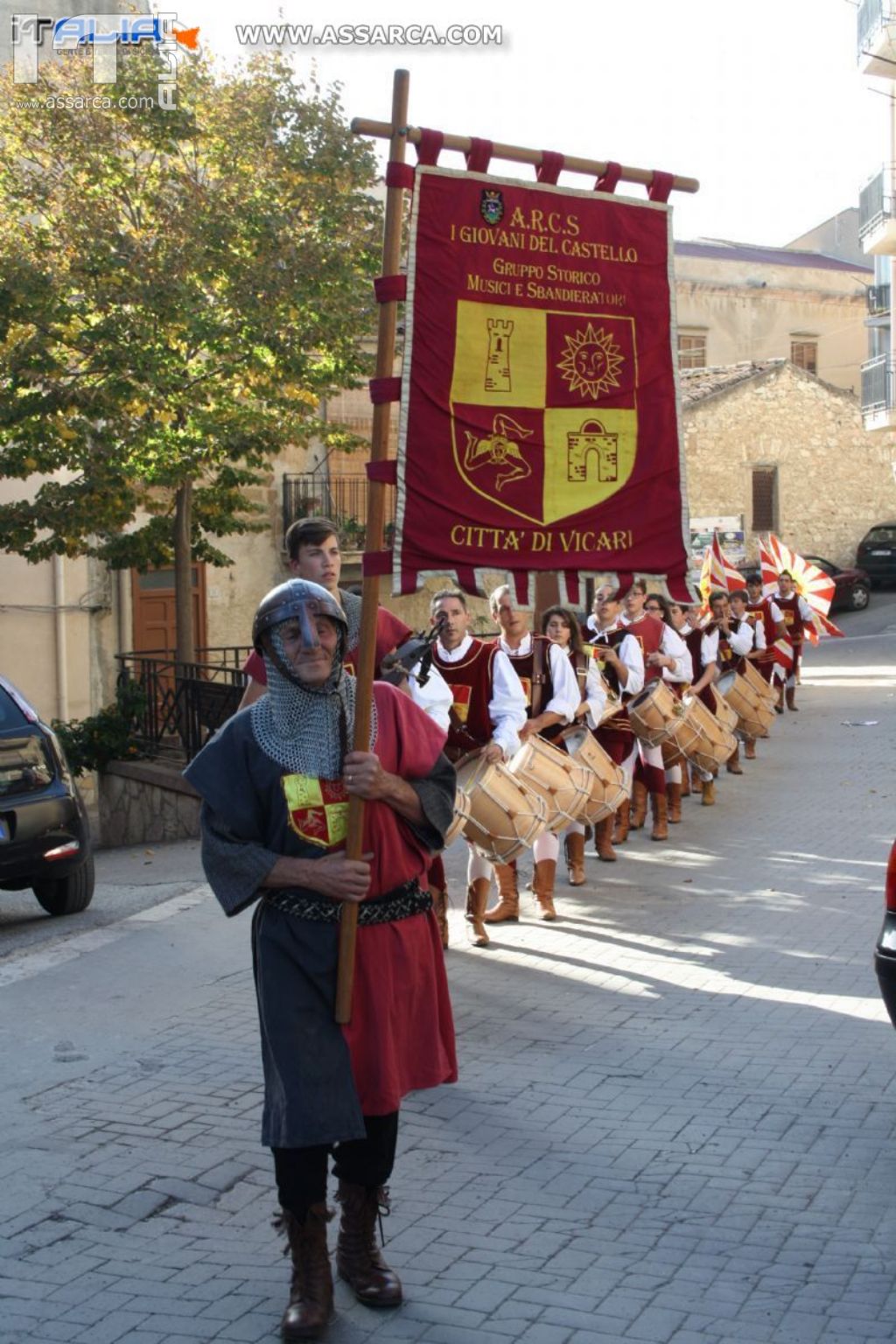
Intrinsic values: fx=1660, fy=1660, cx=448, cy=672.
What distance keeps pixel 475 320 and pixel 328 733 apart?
1.55 m

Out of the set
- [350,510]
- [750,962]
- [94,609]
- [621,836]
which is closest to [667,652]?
[621,836]

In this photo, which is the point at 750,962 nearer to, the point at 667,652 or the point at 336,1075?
the point at 336,1075

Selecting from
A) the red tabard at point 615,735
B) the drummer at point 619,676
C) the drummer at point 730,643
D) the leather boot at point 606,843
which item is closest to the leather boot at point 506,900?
the leather boot at point 606,843

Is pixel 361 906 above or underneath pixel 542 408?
underneath

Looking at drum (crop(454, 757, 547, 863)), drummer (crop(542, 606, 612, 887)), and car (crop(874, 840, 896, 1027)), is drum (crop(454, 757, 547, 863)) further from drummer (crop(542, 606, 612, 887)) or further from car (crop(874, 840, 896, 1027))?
car (crop(874, 840, 896, 1027))

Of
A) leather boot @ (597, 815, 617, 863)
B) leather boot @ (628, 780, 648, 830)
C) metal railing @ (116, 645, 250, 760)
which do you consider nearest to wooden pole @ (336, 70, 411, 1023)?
leather boot @ (597, 815, 617, 863)

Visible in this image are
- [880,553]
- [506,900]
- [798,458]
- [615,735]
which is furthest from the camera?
[798,458]

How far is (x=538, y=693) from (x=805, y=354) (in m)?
44.5

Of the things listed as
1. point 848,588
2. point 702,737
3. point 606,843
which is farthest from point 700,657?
point 848,588

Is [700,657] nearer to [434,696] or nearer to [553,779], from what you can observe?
[553,779]

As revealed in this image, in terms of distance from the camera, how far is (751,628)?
698 inches

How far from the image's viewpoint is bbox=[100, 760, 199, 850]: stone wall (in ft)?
55.2

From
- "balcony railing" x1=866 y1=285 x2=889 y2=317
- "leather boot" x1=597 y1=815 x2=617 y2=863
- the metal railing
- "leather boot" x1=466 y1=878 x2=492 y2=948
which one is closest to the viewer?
"leather boot" x1=466 y1=878 x2=492 y2=948

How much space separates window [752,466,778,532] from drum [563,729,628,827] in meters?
34.5
